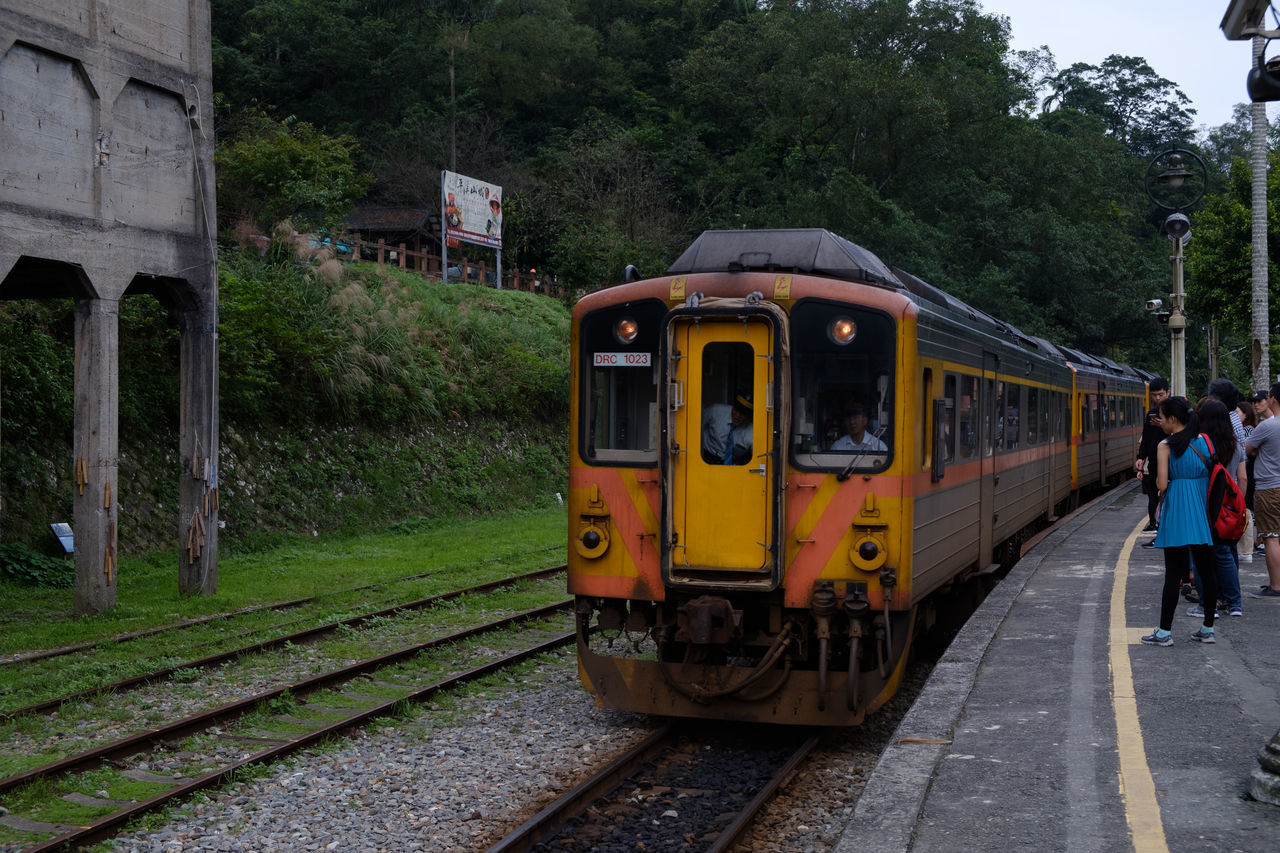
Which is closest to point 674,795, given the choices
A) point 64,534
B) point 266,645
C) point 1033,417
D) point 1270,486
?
point 266,645

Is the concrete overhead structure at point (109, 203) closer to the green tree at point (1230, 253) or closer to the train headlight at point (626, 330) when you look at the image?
the train headlight at point (626, 330)

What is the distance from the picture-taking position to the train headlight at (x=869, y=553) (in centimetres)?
725

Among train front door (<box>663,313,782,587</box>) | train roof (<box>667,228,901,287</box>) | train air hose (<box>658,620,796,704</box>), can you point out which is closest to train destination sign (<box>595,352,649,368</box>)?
train front door (<box>663,313,782,587</box>)

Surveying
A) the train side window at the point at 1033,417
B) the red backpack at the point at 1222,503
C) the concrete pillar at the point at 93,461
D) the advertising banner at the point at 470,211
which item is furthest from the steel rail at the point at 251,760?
the advertising banner at the point at 470,211

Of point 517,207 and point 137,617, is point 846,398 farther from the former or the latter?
point 517,207

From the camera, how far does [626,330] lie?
7.77 m

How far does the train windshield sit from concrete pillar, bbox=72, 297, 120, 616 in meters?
8.24

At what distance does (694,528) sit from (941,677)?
1.87 metres

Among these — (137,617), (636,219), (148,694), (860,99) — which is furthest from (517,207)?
(148,694)

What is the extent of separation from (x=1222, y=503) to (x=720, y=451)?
3681mm

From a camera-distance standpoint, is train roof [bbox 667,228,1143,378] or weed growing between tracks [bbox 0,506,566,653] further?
weed growing between tracks [bbox 0,506,566,653]

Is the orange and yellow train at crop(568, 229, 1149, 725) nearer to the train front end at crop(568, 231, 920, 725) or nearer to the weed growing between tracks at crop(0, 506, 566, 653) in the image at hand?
the train front end at crop(568, 231, 920, 725)

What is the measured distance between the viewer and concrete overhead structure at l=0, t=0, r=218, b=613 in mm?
11664

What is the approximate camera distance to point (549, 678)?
31.7 ft
